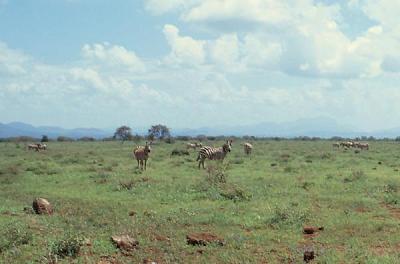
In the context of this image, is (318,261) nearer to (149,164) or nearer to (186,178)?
(186,178)

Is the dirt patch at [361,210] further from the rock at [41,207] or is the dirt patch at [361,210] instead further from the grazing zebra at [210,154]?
the grazing zebra at [210,154]

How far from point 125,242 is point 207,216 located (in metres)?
3.94

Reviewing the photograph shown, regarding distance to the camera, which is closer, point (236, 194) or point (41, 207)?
point (41, 207)

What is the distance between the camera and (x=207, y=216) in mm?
15516

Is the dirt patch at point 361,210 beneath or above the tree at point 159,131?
beneath

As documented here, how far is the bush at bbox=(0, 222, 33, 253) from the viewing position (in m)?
11.9

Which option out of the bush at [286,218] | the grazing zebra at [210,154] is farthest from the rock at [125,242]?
the grazing zebra at [210,154]

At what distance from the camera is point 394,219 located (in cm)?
1521

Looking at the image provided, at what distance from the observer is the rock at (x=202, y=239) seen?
12.4 metres

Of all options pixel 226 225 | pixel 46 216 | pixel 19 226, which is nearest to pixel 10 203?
pixel 46 216

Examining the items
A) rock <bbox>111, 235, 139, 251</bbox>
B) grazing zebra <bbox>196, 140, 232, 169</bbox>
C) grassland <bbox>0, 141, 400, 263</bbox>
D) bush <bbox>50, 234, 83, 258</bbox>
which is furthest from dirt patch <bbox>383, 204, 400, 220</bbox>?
grazing zebra <bbox>196, 140, 232, 169</bbox>

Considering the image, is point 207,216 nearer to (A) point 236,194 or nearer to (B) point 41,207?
(A) point 236,194

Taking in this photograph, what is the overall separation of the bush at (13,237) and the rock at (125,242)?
1.99m

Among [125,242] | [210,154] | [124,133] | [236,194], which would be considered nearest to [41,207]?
[125,242]
